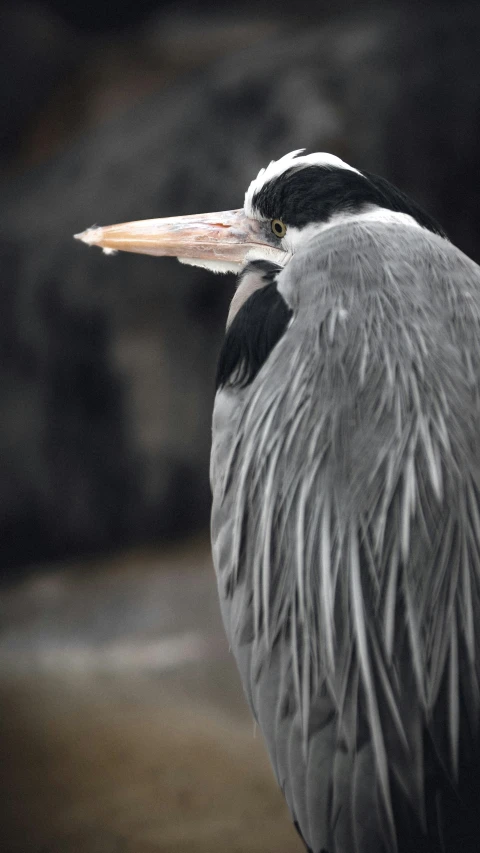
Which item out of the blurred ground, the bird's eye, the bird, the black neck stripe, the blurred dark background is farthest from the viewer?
the blurred dark background

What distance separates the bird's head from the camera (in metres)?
1.18

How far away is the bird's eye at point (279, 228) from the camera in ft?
4.11

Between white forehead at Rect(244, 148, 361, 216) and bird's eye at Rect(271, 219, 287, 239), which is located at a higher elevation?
white forehead at Rect(244, 148, 361, 216)

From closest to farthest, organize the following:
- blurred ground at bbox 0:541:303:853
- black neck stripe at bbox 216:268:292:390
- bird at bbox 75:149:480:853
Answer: bird at bbox 75:149:480:853 < black neck stripe at bbox 216:268:292:390 < blurred ground at bbox 0:541:303:853

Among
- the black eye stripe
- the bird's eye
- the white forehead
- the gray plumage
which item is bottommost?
the gray plumage

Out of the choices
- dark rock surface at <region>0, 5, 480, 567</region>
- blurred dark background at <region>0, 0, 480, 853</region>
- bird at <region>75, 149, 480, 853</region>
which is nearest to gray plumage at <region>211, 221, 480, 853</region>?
bird at <region>75, 149, 480, 853</region>

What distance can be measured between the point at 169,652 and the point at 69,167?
1.90m

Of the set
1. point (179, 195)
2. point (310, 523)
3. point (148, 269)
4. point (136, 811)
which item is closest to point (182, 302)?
point (148, 269)

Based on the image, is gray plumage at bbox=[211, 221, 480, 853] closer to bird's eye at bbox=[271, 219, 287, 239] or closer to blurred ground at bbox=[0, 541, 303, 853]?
bird's eye at bbox=[271, 219, 287, 239]

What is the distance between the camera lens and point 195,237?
1.38 metres

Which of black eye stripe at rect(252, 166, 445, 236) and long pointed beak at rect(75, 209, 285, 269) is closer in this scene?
black eye stripe at rect(252, 166, 445, 236)

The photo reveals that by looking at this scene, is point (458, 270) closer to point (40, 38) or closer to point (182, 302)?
point (182, 302)

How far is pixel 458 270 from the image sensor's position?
1.09 m

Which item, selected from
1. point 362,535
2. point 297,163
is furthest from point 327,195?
point 362,535
